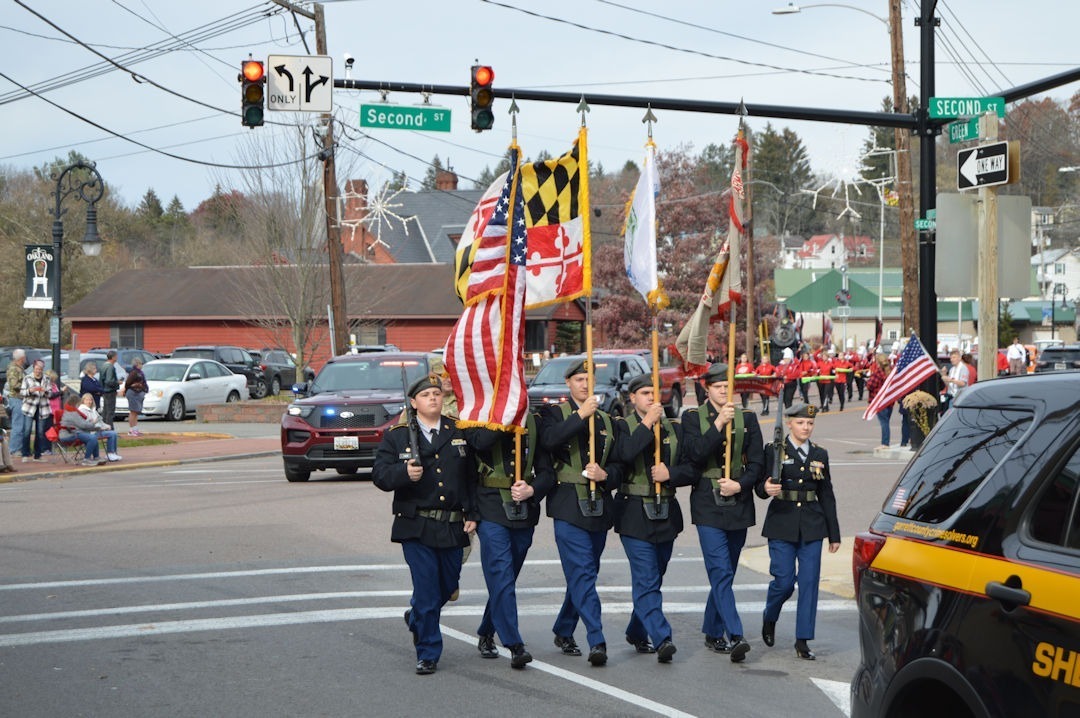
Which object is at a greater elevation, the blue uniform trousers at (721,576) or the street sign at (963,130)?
the street sign at (963,130)

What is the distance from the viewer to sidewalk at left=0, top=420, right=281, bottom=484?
2280 centimetres

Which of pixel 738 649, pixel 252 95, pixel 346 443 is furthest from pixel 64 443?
pixel 738 649

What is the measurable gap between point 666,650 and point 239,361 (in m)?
38.7

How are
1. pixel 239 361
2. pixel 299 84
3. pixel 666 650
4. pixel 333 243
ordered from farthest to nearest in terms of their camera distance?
pixel 239 361 → pixel 333 243 → pixel 299 84 → pixel 666 650

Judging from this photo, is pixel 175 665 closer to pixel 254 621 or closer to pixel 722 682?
pixel 254 621

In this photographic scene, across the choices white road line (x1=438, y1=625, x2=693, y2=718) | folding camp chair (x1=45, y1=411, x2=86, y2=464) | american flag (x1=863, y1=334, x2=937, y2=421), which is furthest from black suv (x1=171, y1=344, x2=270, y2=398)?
white road line (x1=438, y1=625, x2=693, y2=718)

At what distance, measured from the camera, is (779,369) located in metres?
37.3

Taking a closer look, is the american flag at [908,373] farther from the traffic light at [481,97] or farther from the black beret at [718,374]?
the black beret at [718,374]

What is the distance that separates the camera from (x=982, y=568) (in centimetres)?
425

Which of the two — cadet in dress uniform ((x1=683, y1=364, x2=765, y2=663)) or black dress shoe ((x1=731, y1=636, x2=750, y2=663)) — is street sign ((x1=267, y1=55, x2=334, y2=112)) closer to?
cadet in dress uniform ((x1=683, y1=364, x2=765, y2=663))

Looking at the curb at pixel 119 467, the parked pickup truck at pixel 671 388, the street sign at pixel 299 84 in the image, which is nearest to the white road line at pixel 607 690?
the street sign at pixel 299 84

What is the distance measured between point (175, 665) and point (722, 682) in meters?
3.40

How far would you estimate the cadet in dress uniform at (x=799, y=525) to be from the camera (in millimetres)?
8781

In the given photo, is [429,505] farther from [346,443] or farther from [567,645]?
[346,443]
